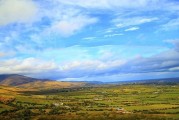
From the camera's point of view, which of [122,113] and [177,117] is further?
[122,113]

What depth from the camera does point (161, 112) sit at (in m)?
198

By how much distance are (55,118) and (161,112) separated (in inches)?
2729

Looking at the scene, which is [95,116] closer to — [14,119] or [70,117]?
[70,117]

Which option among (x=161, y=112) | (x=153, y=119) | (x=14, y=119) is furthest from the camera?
(x=161, y=112)

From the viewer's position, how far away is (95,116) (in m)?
186

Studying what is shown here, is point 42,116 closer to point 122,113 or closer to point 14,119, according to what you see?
point 14,119

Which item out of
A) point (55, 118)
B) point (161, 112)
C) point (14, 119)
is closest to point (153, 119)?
point (161, 112)

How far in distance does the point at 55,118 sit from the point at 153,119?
60027mm

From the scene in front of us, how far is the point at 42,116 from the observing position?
192000 millimetres

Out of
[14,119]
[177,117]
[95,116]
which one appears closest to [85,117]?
[95,116]

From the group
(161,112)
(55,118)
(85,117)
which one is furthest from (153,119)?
(55,118)

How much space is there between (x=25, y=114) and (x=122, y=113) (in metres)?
64.0

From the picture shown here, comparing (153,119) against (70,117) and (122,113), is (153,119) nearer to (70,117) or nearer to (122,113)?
(122,113)

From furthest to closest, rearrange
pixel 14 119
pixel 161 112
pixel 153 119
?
1. pixel 161 112
2. pixel 14 119
3. pixel 153 119
